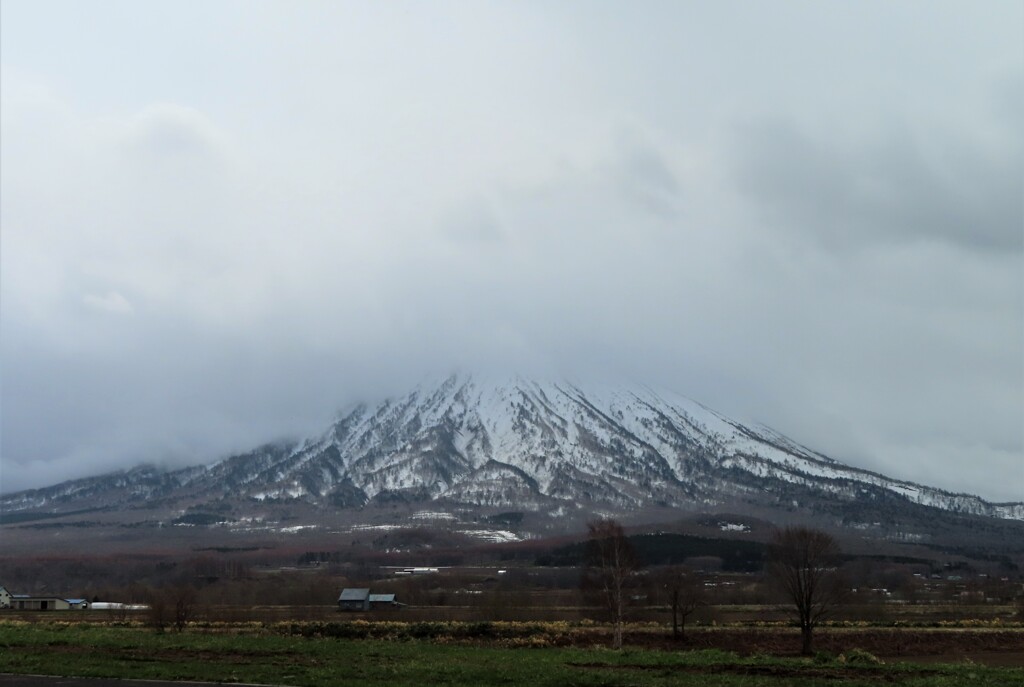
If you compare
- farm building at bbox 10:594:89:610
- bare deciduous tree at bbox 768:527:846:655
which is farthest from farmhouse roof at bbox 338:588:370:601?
bare deciduous tree at bbox 768:527:846:655

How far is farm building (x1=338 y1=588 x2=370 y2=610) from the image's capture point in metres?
102

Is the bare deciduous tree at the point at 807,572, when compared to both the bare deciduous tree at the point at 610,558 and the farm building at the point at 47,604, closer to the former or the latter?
the bare deciduous tree at the point at 610,558

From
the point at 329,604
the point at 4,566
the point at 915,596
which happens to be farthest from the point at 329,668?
the point at 4,566

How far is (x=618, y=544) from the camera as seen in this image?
63.6 meters

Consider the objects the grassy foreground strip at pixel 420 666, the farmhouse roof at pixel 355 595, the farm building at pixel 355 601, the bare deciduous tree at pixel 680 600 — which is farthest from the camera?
the farmhouse roof at pixel 355 595

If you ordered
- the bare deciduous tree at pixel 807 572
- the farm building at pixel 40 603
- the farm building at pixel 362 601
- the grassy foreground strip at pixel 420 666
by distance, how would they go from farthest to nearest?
the farm building at pixel 40 603, the farm building at pixel 362 601, the bare deciduous tree at pixel 807 572, the grassy foreground strip at pixel 420 666

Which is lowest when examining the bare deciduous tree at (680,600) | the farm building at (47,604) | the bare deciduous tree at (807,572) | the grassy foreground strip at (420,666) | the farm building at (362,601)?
the farm building at (47,604)

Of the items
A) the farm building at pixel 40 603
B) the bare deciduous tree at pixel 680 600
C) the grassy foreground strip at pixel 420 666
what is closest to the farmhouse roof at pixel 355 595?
the farm building at pixel 40 603

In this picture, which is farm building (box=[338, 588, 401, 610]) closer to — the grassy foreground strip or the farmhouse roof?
the farmhouse roof

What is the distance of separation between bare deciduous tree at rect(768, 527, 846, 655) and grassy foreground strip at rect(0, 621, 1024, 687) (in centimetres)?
931

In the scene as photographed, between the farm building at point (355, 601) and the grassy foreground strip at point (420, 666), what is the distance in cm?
5828

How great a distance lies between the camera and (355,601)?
102938mm

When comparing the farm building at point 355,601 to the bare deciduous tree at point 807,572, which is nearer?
the bare deciduous tree at point 807,572

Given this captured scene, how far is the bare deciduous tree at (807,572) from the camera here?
51328 millimetres
